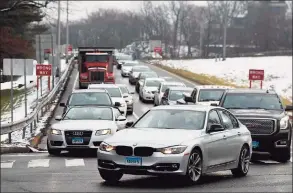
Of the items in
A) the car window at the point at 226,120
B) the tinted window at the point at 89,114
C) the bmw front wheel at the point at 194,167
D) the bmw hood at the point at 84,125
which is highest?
the car window at the point at 226,120

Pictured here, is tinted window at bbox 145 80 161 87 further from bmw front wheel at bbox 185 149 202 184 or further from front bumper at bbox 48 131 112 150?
bmw front wheel at bbox 185 149 202 184

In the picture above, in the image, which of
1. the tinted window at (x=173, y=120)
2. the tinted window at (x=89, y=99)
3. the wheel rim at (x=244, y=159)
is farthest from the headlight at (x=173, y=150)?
the tinted window at (x=89, y=99)

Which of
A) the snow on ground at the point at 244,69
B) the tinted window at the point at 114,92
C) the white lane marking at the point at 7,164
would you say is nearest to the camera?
the white lane marking at the point at 7,164

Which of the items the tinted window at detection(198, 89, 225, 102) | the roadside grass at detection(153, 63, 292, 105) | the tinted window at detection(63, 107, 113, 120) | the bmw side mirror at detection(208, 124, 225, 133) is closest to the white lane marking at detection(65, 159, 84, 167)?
the tinted window at detection(63, 107, 113, 120)

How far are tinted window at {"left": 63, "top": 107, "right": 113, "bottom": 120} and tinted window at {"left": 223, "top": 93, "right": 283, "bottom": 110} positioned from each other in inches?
131

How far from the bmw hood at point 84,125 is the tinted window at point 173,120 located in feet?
17.7

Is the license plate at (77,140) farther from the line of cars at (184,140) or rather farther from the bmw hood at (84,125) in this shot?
the bmw hood at (84,125)

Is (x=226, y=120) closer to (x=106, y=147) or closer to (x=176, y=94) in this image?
(x=106, y=147)

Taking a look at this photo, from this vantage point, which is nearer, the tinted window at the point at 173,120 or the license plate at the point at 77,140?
the tinted window at the point at 173,120

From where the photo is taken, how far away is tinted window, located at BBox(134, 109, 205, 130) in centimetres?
1328

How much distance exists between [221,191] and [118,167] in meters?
1.73

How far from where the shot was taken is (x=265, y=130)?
738 inches

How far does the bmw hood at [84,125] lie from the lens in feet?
62.3

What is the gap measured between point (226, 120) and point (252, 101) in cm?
551
